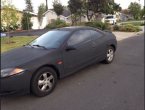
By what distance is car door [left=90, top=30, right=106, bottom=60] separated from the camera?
675 cm

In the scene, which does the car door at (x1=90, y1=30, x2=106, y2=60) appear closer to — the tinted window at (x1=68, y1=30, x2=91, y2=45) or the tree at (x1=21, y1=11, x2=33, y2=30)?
the tinted window at (x1=68, y1=30, x2=91, y2=45)

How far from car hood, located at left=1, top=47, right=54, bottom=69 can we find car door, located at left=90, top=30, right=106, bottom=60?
169 cm

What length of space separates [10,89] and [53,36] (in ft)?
7.38

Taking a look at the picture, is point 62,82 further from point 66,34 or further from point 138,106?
point 138,106

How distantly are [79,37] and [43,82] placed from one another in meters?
1.86

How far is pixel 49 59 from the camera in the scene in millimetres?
5242

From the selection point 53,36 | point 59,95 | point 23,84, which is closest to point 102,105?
point 59,95

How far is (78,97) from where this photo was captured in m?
4.95

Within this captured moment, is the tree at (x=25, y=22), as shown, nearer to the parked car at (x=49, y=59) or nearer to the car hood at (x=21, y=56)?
the parked car at (x=49, y=59)

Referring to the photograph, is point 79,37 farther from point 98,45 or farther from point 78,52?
point 98,45

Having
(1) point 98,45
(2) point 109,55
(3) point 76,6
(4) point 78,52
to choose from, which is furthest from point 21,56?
(3) point 76,6

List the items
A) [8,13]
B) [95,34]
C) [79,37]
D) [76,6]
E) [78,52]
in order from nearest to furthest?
1. [78,52]
2. [79,37]
3. [95,34]
4. [8,13]
5. [76,6]

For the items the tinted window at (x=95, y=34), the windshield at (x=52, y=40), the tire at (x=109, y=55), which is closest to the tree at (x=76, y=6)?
the tire at (x=109, y=55)

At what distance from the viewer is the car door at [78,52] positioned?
5734 millimetres
